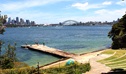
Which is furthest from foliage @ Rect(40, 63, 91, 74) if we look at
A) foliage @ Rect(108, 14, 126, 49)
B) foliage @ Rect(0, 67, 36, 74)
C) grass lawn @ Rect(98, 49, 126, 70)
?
foliage @ Rect(108, 14, 126, 49)

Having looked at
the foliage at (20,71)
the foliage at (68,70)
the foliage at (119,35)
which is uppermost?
the foliage at (119,35)

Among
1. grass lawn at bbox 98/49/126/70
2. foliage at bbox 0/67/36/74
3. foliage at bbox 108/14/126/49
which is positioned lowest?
grass lawn at bbox 98/49/126/70

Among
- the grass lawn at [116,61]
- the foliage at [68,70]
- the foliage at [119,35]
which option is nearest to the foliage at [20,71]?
the foliage at [68,70]

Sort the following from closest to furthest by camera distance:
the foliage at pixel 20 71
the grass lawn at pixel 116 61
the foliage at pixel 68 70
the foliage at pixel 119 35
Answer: the foliage at pixel 20 71 < the foliage at pixel 68 70 < the grass lawn at pixel 116 61 < the foliage at pixel 119 35

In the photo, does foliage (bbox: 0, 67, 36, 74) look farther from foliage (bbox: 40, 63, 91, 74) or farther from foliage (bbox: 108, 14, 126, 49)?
foliage (bbox: 108, 14, 126, 49)

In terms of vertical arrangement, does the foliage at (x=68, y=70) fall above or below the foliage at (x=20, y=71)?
below

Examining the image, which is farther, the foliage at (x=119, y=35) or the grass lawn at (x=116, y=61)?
the foliage at (x=119, y=35)

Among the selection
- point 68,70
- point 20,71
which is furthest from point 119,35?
point 20,71

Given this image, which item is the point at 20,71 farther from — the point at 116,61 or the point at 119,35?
the point at 119,35

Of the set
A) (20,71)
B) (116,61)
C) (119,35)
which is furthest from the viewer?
(119,35)

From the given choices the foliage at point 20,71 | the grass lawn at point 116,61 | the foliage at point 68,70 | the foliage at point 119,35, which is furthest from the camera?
the foliage at point 119,35

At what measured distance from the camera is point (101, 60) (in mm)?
53062

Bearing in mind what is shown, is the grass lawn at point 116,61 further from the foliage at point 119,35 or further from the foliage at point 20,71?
the foliage at point 119,35

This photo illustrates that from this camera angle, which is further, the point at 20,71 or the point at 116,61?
the point at 116,61
